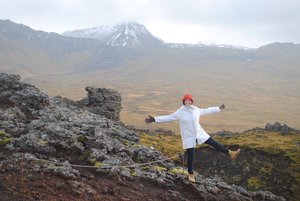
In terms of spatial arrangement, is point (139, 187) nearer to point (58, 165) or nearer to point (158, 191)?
point (158, 191)

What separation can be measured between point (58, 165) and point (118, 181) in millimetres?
2770

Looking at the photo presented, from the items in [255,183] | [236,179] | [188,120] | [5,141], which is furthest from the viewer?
[236,179]

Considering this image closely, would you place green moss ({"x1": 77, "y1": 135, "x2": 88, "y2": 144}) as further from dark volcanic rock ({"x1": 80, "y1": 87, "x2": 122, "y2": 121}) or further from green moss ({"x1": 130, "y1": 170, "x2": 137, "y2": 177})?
dark volcanic rock ({"x1": 80, "y1": 87, "x2": 122, "y2": 121})

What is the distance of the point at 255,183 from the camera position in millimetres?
28000

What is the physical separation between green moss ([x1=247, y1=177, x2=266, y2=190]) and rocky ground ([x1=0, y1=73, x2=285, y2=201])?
5190 mm

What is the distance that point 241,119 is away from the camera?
143500 millimetres

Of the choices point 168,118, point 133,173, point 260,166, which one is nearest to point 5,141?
point 133,173

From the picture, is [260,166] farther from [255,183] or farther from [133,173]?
[133,173]

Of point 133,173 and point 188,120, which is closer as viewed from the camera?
point 188,120

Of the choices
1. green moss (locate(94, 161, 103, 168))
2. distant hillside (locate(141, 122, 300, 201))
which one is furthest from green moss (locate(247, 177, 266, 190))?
green moss (locate(94, 161, 103, 168))

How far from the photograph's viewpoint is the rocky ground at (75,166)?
48.3 ft

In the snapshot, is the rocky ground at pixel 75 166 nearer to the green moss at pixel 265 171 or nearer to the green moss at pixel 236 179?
the green moss at pixel 236 179

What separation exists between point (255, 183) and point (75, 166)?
50.7 ft

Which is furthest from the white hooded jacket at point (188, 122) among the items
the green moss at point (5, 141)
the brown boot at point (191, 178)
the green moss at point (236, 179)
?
the green moss at point (236, 179)
